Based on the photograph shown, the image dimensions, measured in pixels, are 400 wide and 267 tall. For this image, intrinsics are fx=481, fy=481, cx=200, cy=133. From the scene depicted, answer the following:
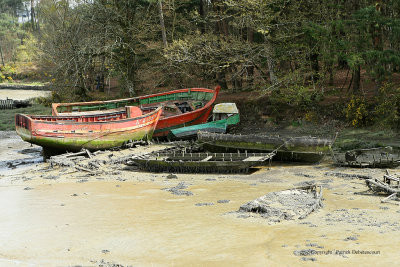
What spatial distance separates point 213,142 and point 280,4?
9287 millimetres

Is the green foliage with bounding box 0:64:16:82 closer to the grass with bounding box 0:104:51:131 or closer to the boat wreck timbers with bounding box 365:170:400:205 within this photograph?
the grass with bounding box 0:104:51:131

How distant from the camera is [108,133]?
2272 cm

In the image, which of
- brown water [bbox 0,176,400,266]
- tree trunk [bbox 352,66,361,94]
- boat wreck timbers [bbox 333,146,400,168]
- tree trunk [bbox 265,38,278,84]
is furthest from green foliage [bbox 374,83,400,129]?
brown water [bbox 0,176,400,266]

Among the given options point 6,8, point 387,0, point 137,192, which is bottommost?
point 137,192

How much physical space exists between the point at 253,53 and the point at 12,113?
20.9 metres

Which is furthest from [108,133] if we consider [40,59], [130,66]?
[40,59]

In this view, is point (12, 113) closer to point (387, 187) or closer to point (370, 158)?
point (370, 158)

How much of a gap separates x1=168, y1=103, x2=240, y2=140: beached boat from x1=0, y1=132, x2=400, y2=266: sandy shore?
6580mm

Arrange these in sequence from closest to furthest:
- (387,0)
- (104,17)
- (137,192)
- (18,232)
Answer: (18,232) → (137,192) → (387,0) → (104,17)

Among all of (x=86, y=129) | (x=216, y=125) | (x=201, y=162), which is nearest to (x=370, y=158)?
(x=201, y=162)

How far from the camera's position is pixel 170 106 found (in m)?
27.4

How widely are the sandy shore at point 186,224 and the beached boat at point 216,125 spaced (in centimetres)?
658

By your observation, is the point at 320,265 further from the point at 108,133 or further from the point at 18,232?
the point at 108,133

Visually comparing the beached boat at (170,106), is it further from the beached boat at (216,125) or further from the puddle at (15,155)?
the puddle at (15,155)
